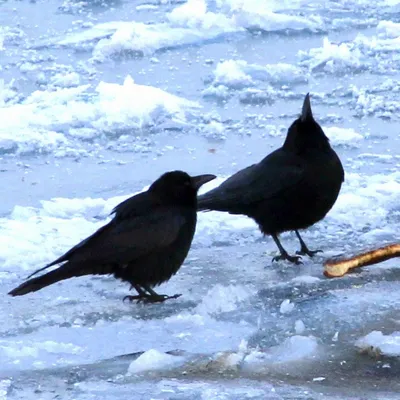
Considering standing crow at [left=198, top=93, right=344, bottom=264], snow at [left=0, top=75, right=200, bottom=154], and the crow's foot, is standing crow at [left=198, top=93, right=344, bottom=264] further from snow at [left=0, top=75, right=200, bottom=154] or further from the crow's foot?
snow at [left=0, top=75, right=200, bottom=154]

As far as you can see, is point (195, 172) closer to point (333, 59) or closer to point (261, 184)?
point (261, 184)

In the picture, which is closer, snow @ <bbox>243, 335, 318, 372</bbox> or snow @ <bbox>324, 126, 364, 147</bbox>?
snow @ <bbox>243, 335, 318, 372</bbox>

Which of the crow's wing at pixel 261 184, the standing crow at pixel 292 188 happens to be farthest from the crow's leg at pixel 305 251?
the crow's wing at pixel 261 184

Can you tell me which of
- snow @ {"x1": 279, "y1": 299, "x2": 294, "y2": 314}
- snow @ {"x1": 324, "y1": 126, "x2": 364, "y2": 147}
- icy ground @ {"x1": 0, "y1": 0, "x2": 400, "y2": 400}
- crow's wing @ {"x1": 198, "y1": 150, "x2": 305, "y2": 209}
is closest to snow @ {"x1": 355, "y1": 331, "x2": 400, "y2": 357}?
icy ground @ {"x1": 0, "y1": 0, "x2": 400, "y2": 400}

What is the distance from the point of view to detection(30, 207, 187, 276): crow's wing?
5.01 m

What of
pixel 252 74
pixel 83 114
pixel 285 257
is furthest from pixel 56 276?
pixel 252 74

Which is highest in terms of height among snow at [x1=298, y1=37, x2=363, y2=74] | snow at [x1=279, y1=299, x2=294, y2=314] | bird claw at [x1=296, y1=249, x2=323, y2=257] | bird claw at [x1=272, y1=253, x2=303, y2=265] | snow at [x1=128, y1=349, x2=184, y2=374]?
snow at [x1=128, y1=349, x2=184, y2=374]

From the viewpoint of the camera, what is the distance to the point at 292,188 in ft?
19.0

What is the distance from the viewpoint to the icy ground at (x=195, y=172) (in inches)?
165

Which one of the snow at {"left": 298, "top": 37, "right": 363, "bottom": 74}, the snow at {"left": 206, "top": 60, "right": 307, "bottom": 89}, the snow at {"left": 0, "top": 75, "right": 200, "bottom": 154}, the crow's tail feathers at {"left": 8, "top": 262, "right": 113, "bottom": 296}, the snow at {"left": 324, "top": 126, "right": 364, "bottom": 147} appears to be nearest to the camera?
the crow's tail feathers at {"left": 8, "top": 262, "right": 113, "bottom": 296}

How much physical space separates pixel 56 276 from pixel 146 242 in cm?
48

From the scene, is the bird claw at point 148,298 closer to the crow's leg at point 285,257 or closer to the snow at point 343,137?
the crow's leg at point 285,257

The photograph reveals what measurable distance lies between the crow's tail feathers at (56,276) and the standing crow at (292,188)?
1031 millimetres

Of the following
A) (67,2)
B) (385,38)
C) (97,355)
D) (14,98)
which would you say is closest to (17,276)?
(97,355)
